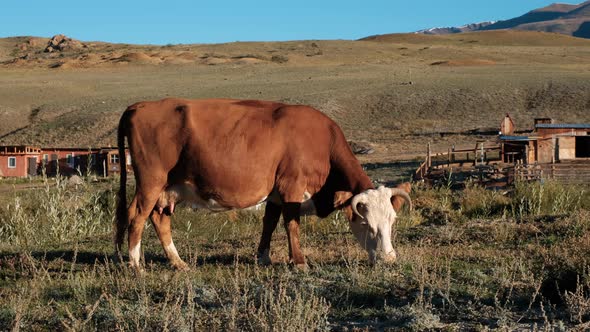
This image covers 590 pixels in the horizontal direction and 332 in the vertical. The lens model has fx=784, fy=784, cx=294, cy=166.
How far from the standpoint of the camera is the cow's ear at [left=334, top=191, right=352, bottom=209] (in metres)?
9.26

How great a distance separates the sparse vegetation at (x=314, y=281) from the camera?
6.08 metres

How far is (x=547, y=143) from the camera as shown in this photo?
35.6 m

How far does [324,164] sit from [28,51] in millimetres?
133637

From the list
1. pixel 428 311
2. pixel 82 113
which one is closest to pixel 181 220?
pixel 428 311

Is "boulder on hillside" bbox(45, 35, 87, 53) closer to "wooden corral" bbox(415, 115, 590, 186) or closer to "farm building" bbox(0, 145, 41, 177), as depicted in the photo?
"farm building" bbox(0, 145, 41, 177)

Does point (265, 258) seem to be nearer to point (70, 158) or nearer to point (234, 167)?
point (234, 167)

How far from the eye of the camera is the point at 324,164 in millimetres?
9602

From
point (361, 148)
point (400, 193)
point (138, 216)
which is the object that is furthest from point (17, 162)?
point (400, 193)

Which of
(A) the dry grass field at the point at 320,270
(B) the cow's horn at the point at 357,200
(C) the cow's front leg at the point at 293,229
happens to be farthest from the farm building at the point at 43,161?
(B) the cow's horn at the point at 357,200

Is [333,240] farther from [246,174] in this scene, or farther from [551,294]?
[551,294]

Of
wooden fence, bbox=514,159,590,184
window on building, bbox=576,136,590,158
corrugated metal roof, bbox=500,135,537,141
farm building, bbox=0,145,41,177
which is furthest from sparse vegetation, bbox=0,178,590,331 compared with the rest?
farm building, bbox=0,145,41,177

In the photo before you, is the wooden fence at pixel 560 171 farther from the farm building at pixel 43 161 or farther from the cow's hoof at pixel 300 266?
the farm building at pixel 43 161

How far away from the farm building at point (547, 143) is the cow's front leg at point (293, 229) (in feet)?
89.5

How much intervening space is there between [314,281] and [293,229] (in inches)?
63.2
